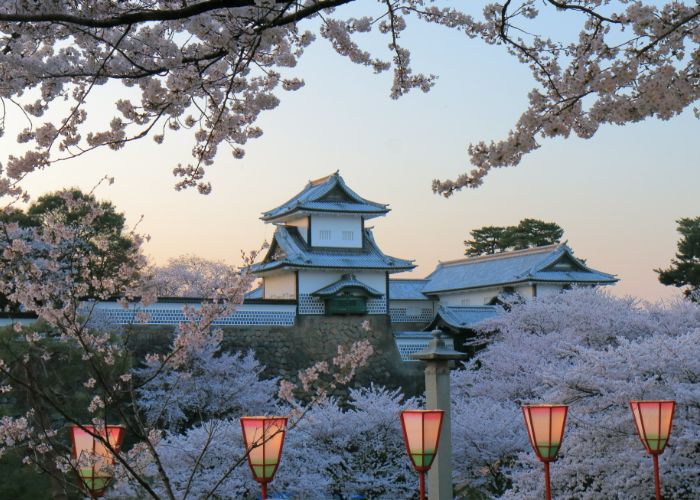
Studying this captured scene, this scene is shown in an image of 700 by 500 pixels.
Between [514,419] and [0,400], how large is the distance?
8574mm

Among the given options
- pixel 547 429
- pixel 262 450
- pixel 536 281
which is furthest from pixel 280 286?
pixel 262 450

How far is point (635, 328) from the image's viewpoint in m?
18.0

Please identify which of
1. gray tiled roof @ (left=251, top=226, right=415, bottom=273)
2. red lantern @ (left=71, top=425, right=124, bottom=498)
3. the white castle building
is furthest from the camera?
gray tiled roof @ (left=251, top=226, right=415, bottom=273)

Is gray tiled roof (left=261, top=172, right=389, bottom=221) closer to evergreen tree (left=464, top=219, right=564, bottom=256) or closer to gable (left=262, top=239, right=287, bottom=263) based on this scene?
gable (left=262, top=239, right=287, bottom=263)

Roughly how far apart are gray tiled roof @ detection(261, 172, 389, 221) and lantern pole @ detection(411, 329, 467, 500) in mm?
13973

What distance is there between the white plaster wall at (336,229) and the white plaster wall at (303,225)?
0.13m

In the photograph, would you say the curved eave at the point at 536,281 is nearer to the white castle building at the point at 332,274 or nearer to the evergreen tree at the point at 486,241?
the white castle building at the point at 332,274

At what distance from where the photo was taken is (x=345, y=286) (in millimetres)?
21391

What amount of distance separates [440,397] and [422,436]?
166 cm

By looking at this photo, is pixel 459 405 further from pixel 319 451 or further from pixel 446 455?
pixel 446 455

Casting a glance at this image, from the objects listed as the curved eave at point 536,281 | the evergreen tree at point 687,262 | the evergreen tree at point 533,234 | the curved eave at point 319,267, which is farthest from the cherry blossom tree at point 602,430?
the evergreen tree at point 533,234

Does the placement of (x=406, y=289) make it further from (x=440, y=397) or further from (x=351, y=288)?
(x=440, y=397)

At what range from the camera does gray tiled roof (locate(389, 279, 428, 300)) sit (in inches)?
1077

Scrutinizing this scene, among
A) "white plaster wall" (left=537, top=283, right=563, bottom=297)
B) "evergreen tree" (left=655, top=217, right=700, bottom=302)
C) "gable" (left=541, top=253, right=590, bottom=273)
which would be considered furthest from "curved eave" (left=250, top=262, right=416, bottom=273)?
"evergreen tree" (left=655, top=217, right=700, bottom=302)
